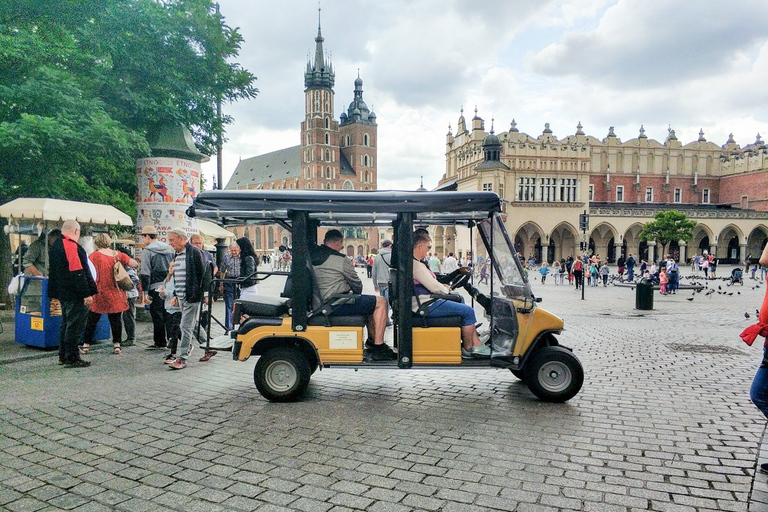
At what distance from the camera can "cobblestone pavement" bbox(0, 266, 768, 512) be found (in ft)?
11.6

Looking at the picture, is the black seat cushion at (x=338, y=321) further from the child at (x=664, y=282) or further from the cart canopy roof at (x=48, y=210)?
the child at (x=664, y=282)

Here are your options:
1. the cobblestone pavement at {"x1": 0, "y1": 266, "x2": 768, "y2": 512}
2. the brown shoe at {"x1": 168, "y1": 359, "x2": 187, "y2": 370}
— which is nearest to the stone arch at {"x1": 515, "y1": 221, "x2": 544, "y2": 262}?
the cobblestone pavement at {"x1": 0, "y1": 266, "x2": 768, "y2": 512}

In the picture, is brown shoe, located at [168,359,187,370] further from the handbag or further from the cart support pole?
the cart support pole

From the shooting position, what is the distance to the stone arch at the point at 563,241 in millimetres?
60456

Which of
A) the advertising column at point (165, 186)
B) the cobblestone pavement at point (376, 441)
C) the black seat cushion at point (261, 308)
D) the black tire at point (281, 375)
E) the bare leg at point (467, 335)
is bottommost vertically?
the cobblestone pavement at point (376, 441)

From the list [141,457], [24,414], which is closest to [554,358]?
[141,457]

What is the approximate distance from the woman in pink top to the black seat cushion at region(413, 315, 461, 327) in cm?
535

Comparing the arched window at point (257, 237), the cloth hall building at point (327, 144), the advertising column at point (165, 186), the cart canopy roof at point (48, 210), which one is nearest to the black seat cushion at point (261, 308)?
the cart canopy roof at point (48, 210)

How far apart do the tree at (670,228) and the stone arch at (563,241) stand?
8.66 metres

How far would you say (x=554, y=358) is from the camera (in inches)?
226

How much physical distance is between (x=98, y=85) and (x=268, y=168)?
391 ft

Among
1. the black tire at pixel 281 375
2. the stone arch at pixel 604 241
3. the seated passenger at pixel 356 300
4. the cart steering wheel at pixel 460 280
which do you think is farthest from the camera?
the stone arch at pixel 604 241

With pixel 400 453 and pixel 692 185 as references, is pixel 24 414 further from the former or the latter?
pixel 692 185

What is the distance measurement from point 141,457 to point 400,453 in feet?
6.79
